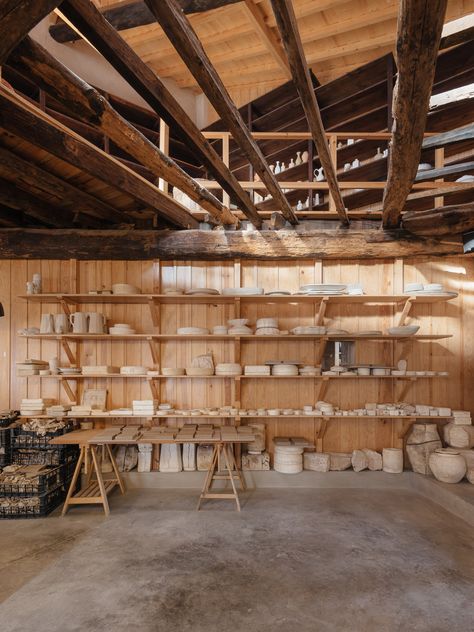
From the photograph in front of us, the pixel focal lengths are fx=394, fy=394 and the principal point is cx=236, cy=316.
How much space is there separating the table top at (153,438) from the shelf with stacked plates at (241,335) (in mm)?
300

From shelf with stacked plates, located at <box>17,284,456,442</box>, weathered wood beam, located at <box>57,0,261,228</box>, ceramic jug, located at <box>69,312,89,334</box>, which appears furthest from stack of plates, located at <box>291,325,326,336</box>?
ceramic jug, located at <box>69,312,89,334</box>

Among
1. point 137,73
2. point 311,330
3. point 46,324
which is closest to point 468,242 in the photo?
point 311,330

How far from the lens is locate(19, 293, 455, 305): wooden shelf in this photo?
4730 millimetres

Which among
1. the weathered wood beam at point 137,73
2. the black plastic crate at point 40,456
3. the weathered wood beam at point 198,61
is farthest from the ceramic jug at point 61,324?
the weathered wood beam at point 198,61

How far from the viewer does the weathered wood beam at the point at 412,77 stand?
1.65 meters

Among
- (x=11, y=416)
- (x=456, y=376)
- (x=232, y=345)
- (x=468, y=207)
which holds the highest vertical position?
(x=468, y=207)

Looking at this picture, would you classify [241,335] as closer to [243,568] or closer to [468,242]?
[243,568]

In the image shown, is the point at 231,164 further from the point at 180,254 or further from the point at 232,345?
the point at 232,345

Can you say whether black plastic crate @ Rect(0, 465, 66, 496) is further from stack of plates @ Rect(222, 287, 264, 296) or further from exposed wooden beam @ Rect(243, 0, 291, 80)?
exposed wooden beam @ Rect(243, 0, 291, 80)

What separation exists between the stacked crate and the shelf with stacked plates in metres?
0.60

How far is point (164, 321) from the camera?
17.1 feet

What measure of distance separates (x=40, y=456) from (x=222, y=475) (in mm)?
2124

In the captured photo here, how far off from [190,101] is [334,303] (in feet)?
15.8

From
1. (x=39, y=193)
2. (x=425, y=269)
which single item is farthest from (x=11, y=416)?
(x=425, y=269)
